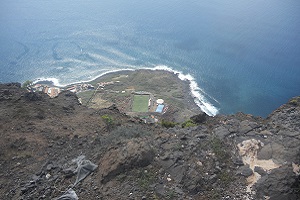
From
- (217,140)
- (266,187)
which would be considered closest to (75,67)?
(217,140)

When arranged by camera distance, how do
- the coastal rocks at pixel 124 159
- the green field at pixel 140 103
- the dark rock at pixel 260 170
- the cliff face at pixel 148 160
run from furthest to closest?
the green field at pixel 140 103 < the dark rock at pixel 260 170 < the coastal rocks at pixel 124 159 < the cliff face at pixel 148 160

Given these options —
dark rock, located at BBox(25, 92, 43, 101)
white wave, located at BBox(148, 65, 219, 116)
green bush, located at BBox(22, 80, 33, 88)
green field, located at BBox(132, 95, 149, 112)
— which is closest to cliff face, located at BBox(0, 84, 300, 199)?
dark rock, located at BBox(25, 92, 43, 101)

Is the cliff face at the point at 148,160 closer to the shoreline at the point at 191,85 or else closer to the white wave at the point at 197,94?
the white wave at the point at 197,94

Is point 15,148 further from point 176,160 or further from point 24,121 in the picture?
point 176,160

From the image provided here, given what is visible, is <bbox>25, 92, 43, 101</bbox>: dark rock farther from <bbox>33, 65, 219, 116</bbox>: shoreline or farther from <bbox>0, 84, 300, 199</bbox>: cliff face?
<bbox>33, 65, 219, 116</bbox>: shoreline

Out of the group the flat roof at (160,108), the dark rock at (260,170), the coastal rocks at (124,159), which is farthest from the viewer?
the flat roof at (160,108)

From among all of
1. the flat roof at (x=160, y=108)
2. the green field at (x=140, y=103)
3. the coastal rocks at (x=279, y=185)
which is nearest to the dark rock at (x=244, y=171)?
the coastal rocks at (x=279, y=185)

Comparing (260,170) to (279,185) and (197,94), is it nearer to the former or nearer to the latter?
(279,185)
